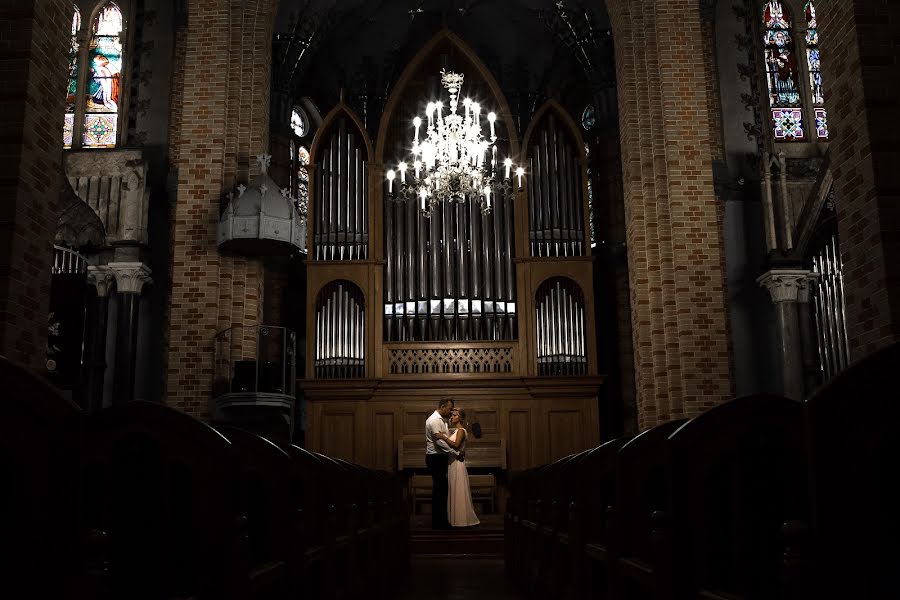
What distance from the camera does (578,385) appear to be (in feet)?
49.7

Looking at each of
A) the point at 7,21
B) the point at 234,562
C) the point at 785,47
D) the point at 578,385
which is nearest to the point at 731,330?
the point at 578,385

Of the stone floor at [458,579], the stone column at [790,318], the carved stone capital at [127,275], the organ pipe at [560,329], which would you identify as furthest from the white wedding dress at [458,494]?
the carved stone capital at [127,275]

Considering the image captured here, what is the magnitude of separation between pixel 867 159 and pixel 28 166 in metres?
5.12

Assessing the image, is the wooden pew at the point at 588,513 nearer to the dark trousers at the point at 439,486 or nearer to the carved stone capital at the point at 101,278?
the dark trousers at the point at 439,486

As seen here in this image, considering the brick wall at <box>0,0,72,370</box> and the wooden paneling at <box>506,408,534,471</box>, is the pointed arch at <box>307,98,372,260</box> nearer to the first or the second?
the wooden paneling at <box>506,408,534,471</box>

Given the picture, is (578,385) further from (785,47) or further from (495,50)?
(495,50)

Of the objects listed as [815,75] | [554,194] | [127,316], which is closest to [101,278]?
[127,316]

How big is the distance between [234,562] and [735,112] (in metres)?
13.7

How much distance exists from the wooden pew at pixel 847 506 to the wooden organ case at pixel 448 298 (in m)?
12.5

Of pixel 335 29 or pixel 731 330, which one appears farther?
pixel 335 29

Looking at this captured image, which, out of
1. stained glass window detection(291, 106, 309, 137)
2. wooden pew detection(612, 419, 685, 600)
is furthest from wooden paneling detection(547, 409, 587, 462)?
wooden pew detection(612, 419, 685, 600)

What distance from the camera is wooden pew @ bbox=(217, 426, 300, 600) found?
153 inches

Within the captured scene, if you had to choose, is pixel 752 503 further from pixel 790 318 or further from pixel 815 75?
pixel 815 75

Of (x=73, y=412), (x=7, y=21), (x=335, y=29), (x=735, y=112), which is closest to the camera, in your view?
(x=73, y=412)
